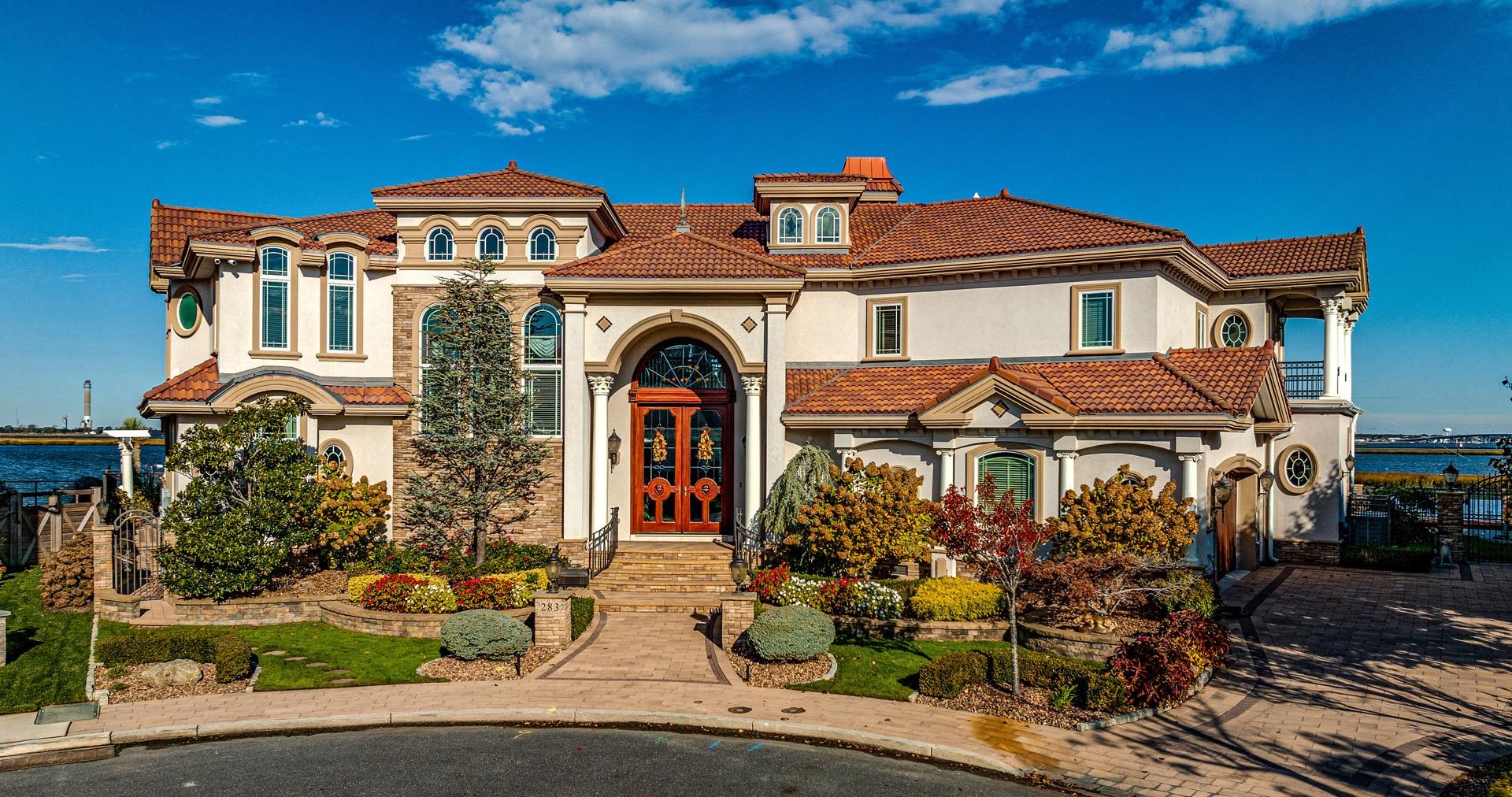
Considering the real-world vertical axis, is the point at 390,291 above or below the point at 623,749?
above

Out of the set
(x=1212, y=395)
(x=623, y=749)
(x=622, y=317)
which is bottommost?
(x=623, y=749)

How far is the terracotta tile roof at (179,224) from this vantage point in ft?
82.4

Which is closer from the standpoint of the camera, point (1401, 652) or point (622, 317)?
point (1401, 652)

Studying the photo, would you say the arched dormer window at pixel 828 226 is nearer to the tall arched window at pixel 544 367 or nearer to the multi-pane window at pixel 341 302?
the tall arched window at pixel 544 367

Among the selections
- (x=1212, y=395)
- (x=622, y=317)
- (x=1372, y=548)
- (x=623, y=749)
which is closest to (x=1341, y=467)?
(x=1372, y=548)

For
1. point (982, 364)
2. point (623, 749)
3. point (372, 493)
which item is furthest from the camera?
point (982, 364)

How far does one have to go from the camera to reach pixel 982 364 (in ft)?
76.0

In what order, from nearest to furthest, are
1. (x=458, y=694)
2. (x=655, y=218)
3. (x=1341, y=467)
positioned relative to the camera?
(x=458, y=694) → (x=1341, y=467) → (x=655, y=218)

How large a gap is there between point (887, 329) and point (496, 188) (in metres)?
10.1

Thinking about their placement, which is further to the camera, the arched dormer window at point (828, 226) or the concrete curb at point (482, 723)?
the arched dormer window at point (828, 226)

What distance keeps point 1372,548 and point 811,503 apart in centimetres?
1524

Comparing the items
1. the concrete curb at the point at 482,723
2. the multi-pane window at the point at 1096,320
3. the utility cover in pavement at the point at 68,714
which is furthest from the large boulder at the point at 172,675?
the multi-pane window at the point at 1096,320

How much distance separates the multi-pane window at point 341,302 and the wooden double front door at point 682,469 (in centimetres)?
703

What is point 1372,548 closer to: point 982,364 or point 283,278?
point 982,364
